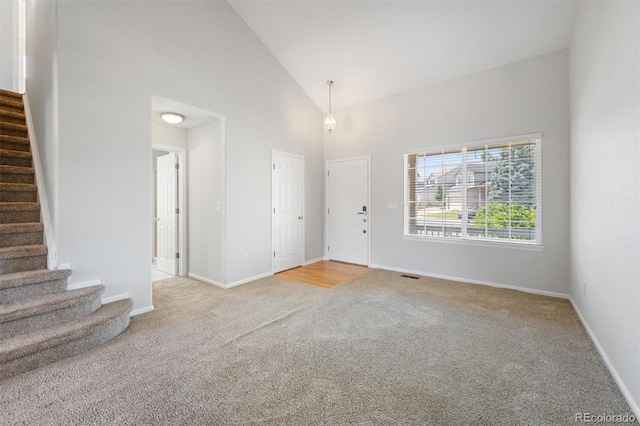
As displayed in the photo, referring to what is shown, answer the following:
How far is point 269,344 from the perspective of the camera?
2408 mm

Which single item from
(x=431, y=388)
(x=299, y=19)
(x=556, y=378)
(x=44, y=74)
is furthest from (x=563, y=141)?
(x=44, y=74)

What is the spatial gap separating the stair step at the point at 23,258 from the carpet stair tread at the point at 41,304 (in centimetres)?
42

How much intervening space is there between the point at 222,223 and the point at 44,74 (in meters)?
2.49

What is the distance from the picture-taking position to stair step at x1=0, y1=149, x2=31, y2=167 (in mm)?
3160

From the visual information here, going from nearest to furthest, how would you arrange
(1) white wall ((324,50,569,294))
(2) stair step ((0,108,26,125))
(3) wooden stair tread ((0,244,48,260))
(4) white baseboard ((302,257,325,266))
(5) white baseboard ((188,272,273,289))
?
1. (3) wooden stair tread ((0,244,48,260))
2. (1) white wall ((324,50,569,294))
3. (2) stair step ((0,108,26,125))
4. (5) white baseboard ((188,272,273,289))
5. (4) white baseboard ((302,257,325,266))

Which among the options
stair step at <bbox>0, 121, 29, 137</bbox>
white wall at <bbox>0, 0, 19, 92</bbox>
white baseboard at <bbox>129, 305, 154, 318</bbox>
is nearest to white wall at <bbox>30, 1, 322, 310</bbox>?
white baseboard at <bbox>129, 305, 154, 318</bbox>

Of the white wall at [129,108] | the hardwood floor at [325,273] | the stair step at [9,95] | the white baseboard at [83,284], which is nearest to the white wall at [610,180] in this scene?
the hardwood floor at [325,273]

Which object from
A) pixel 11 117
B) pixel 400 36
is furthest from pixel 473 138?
pixel 11 117

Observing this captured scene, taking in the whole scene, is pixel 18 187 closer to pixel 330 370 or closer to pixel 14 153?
pixel 14 153

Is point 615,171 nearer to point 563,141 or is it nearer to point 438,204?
point 563,141

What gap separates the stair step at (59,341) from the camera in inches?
77.9

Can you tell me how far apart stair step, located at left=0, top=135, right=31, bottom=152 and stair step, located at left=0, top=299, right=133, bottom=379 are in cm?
249

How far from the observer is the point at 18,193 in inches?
119

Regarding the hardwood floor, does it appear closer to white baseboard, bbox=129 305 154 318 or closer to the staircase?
white baseboard, bbox=129 305 154 318
